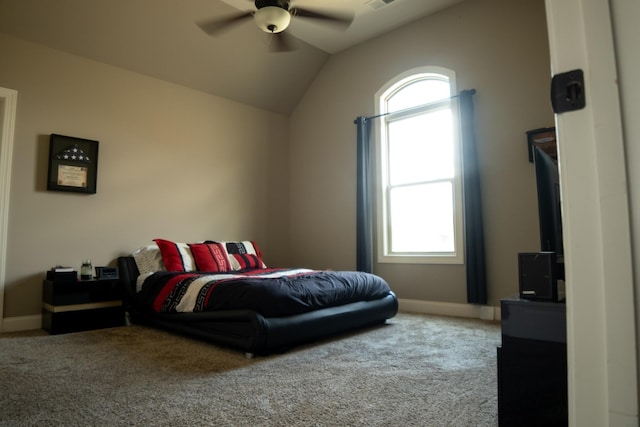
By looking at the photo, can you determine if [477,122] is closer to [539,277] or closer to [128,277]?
[539,277]

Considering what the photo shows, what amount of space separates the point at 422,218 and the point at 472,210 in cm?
73

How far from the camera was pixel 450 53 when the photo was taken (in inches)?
175

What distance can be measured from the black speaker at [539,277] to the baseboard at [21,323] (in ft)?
13.5

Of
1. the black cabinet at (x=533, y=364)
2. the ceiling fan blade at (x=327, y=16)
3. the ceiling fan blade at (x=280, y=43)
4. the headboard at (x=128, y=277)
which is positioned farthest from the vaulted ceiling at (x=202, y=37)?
the black cabinet at (x=533, y=364)

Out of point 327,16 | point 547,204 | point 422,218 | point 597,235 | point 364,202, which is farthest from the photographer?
point 364,202

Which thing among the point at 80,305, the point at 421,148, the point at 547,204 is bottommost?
the point at 80,305

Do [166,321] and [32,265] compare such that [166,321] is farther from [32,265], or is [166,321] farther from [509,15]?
[509,15]

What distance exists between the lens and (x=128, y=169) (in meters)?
4.33

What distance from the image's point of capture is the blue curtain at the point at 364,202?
484 cm

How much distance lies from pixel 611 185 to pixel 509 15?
14.0 ft

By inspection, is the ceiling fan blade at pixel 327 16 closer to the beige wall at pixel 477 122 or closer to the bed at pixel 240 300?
the beige wall at pixel 477 122

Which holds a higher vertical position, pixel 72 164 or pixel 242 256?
pixel 72 164

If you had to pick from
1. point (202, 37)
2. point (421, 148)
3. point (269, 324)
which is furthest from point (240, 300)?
point (202, 37)

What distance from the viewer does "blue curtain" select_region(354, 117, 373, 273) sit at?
4.84 meters
